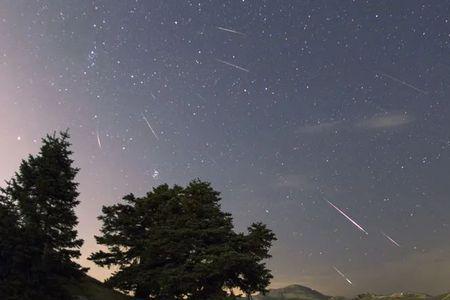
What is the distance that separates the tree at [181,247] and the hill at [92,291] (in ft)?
4.04

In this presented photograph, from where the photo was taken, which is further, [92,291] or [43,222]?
[92,291]

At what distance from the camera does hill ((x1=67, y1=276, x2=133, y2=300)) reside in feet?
115

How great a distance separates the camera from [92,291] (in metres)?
37.3

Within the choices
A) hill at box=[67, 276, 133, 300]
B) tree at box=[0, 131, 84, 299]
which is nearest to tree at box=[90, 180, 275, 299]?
hill at box=[67, 276, 133, 300]

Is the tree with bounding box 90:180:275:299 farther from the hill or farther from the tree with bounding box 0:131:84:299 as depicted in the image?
the tree with bounding box 0:131:84:299

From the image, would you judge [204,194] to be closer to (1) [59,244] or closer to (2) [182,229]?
(2) [182,229]

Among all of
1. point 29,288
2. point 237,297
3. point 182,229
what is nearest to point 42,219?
point 29,288

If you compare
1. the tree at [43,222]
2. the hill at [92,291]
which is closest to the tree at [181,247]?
the hill at [92,291]

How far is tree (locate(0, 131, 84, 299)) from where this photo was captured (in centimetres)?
2841

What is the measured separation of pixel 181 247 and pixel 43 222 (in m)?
10.8

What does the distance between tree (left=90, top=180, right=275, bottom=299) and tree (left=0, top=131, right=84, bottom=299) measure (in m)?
6.67

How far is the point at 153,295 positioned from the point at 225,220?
32.7 feet

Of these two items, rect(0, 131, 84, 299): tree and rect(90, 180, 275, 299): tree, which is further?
rect(90, 180, 275, 299): tree

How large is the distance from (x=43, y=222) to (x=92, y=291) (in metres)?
9.13
